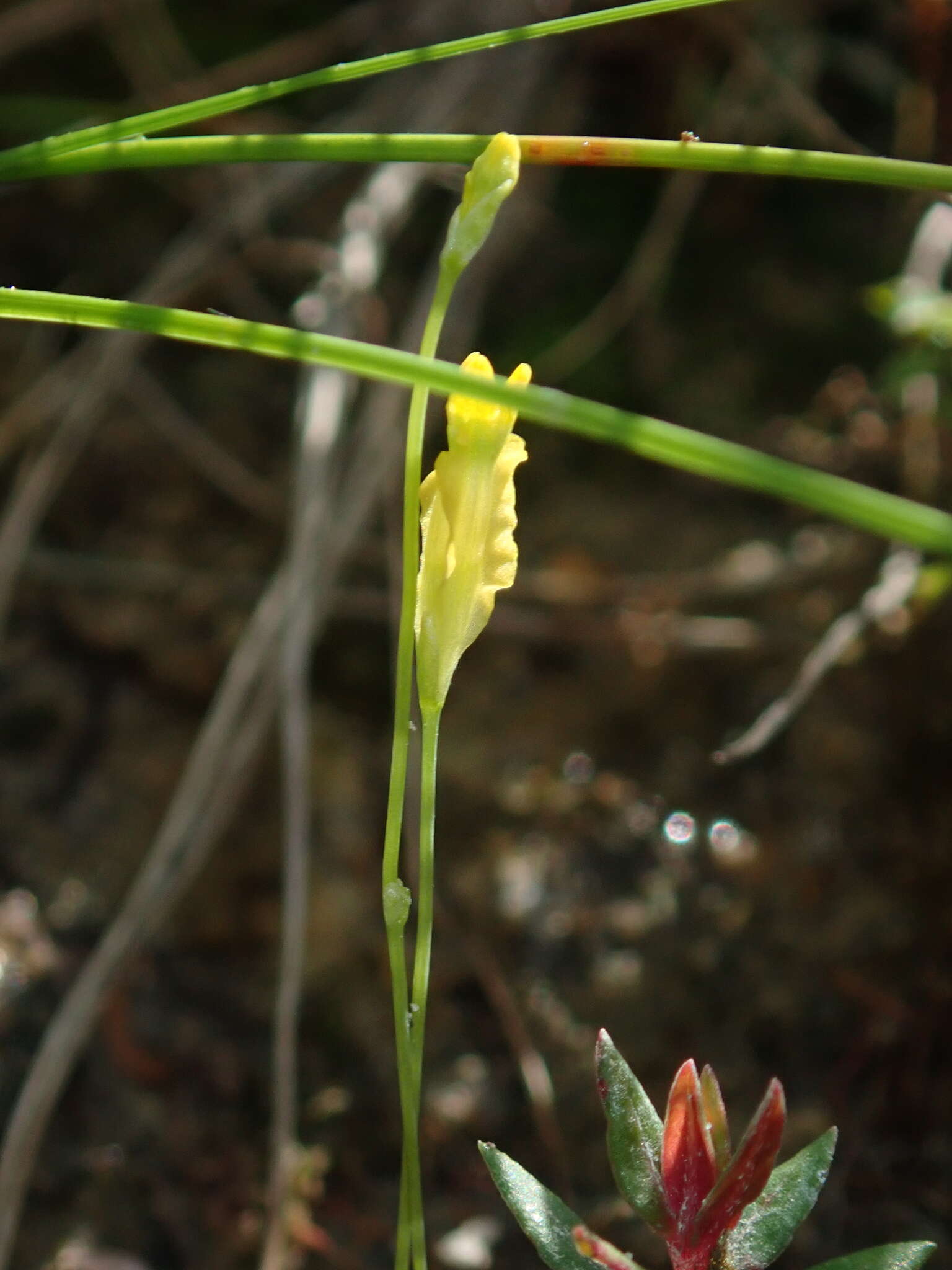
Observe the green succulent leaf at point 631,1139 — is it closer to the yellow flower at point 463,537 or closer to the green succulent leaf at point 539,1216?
the green succulent leaf at point 539,1216

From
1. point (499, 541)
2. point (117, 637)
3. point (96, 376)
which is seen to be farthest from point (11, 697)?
point (499, 541)

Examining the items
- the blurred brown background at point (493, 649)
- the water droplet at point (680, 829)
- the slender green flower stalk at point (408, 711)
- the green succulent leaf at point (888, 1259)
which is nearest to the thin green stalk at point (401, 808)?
the slender green flower stalk at point (408, 711)

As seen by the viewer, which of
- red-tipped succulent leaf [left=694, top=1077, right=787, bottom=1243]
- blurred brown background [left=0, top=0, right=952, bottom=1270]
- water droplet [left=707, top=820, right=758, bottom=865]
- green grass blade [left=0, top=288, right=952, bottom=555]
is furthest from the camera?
water droplet [left=707, top=820, right=758, bottom=865]

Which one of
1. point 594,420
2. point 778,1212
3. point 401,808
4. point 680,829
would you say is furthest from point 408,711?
point 680,829

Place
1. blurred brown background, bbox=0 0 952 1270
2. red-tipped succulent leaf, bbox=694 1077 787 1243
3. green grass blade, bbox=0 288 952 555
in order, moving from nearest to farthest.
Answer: green grass blade, bbox=0 288 952 555, red-tipped succulent leaf, bbox=694 1077 787 1243, blurred brown background, bbox=0 0 952 1270

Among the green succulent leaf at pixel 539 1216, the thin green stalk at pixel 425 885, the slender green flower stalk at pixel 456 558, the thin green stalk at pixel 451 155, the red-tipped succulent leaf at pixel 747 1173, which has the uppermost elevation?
the thin green stalk at pixel 451 155

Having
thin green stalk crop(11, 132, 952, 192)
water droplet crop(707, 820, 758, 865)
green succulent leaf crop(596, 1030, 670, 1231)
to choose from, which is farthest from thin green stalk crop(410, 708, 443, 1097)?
water droplet crop(707, 820, 758, 865)

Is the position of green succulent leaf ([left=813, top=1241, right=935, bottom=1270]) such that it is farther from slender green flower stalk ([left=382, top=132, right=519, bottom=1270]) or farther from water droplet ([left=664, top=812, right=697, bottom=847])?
water droplet ([left=664, top=812, right=697, bottom=847])
